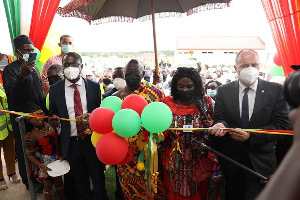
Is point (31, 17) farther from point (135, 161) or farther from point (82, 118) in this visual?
point (135, 161)

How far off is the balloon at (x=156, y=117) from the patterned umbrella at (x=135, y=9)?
2.31 metres

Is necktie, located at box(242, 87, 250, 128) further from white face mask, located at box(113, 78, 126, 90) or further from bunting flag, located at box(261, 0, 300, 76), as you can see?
white face mask, located at box(113, 78, 126, 90)

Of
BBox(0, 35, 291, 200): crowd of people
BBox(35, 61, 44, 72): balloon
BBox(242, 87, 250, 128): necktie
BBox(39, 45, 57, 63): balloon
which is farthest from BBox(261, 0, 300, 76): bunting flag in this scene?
BBox(35, 61, 44, 72): balloon

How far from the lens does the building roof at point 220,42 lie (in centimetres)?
3200

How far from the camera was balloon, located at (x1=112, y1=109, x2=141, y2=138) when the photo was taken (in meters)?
1.93

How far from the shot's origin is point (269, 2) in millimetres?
3168

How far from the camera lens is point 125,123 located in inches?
75.7

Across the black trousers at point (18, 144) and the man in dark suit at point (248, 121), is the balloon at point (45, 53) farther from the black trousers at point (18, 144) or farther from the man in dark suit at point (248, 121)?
the man in dark suit at point (248, 121)

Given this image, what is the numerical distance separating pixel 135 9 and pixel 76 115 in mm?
2863

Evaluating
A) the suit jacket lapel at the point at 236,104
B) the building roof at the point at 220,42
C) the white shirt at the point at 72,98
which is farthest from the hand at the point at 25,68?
the building roof at the point at 220,42

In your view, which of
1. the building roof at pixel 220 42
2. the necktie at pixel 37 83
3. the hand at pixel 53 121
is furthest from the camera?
the building roof at pixel 220 42

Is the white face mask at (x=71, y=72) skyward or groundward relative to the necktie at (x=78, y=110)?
skyward

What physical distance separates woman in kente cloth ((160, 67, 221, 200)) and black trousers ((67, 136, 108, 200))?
850mm

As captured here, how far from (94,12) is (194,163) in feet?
11.2
